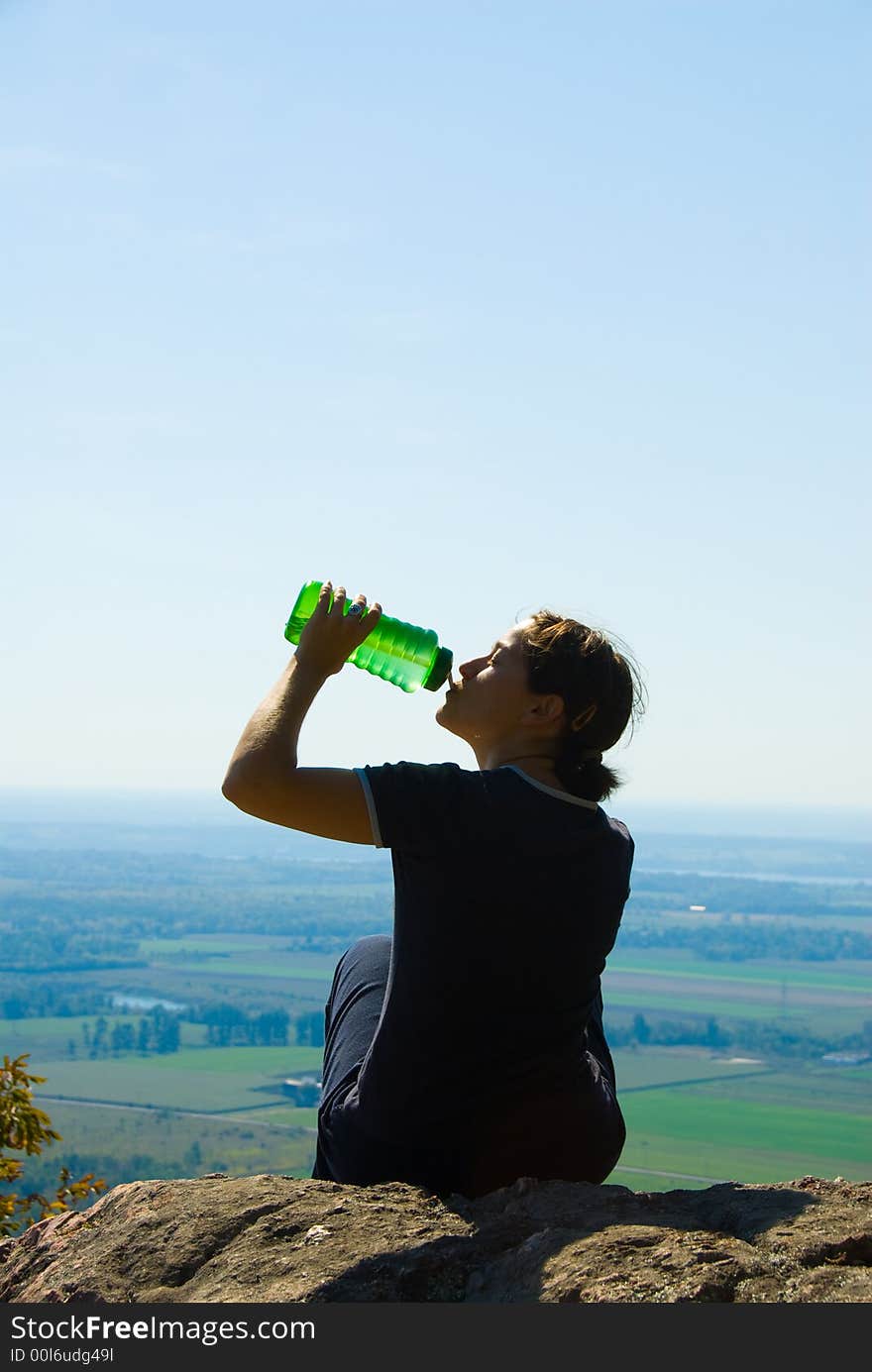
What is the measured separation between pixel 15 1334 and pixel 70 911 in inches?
3259

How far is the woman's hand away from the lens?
287 centimetres

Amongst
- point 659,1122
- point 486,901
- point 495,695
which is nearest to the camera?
point 486,901

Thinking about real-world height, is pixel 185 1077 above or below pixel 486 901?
below

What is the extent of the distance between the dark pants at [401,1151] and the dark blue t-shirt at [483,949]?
51 millimetres

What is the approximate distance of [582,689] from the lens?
9.70 ft

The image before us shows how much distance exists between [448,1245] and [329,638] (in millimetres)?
1190

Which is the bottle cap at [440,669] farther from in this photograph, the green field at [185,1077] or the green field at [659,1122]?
the green field at [185,1077]

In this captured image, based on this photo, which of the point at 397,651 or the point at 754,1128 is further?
the point at 754,1128

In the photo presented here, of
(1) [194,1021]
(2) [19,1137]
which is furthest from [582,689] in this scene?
(1) [194,1021]

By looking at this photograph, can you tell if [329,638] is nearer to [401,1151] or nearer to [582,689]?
[582,689]

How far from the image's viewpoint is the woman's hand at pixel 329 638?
2.87 m

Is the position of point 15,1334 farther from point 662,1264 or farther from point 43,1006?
point 43,1006

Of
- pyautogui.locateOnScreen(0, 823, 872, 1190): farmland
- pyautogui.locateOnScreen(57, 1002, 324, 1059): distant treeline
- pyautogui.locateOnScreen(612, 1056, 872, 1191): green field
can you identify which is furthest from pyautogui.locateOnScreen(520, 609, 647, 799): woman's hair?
pyautogui.locateOnScreen(57, 1002, 324, 1059): distant treeline

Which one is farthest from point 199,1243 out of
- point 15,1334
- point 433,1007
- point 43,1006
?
point 43,1006
